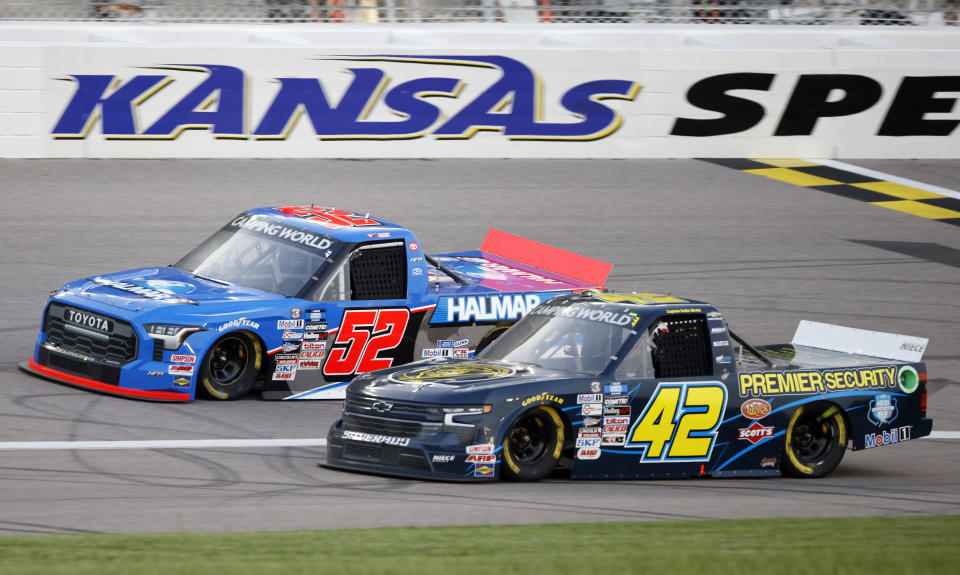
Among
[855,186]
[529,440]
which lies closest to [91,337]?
[529,440]

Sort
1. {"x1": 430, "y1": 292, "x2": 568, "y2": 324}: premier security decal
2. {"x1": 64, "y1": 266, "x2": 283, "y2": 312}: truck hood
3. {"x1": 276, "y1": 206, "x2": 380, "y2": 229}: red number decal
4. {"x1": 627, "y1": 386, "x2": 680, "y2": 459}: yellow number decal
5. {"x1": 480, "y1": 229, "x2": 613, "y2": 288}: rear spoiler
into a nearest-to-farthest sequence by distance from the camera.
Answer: {"x1": 627, "y1": 386, "x2": 680, "y2": 459}: yellow number decal, {"x1": 64, "y1": 266, "x2": 283, "y2": 312}: truck hood, {"x1": 430, "y1": 292, "x2": 568, "y2": 324}: premier security decal, {"x1": 276, "y1": 206, "x2": 380, "y2": 229}: red number decal, {"x1": 480, "y1": 229, "x2": 613, "y2": 288}: rear spoiler

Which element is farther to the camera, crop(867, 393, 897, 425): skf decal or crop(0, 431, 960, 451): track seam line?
crop(867, 393, 897, 425): skf decal

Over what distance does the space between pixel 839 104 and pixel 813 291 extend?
21.9 feet

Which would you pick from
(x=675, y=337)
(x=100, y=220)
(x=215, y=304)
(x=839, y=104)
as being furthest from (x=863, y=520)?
(x=839, y=104)

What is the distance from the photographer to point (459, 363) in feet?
31.6

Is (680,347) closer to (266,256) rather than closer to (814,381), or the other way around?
(814,381)

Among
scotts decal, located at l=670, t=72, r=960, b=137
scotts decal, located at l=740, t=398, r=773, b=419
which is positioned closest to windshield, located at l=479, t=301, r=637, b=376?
scotts decal, located at l=740, t=398, r=773, b=419

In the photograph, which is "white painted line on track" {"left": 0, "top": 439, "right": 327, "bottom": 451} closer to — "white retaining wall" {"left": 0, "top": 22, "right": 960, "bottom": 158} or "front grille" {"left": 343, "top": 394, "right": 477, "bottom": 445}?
"front grille" {"left": 343, "top": 394, "right": 477, "bottom": 445}

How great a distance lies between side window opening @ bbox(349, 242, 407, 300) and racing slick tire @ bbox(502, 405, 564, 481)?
3.02 meters

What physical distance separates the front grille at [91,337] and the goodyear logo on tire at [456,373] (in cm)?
243

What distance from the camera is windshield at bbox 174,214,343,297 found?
1154 centimetres

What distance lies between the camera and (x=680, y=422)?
939 cm

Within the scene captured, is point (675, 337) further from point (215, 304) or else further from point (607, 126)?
point (607, 126)

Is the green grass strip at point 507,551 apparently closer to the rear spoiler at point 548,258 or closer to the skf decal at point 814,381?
the skf decal at point 814,381
